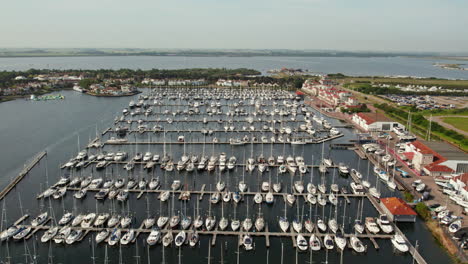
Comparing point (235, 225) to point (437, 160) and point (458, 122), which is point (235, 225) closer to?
point (437, 160)

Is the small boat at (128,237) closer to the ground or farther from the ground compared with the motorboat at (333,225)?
closer to the ground

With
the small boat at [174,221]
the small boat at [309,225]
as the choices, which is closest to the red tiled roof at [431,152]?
the small boat at [309,225]

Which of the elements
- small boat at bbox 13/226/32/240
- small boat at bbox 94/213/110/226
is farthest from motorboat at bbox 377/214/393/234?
small boat at bbox 13/226/32/240

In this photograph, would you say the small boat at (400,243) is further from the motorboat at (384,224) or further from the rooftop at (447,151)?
the rooftop at (447,151)

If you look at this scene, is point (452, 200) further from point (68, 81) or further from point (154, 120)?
point (68, 81)

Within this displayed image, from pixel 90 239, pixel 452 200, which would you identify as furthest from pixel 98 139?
pixel 452 200

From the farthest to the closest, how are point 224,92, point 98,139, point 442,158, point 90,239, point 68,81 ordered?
point 68,81 → point 224,92 → point 98,139 → point 442,158 → point 90,239

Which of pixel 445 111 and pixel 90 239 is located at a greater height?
pixel 445 111
